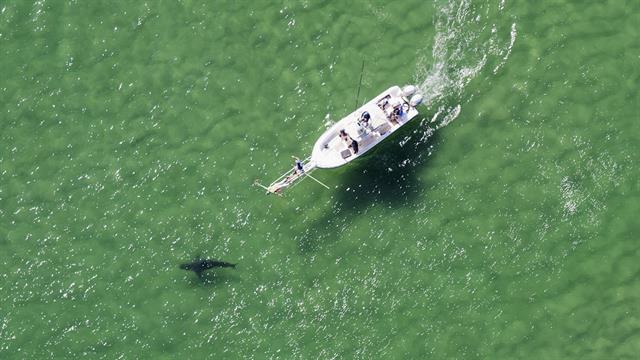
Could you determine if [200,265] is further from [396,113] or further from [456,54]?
[456,54]

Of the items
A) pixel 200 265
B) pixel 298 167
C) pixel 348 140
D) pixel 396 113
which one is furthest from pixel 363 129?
pixel 200 265

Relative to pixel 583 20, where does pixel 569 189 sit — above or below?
below

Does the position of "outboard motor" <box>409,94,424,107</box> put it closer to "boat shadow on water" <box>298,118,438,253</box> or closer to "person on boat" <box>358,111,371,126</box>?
"boat shadow on water" <box>298,118,438,253</box>

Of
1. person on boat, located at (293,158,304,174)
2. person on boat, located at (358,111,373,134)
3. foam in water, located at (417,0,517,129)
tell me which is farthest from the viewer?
foam in water, located at (417,0,517,129)

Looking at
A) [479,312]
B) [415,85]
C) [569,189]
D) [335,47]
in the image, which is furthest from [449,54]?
[479,312]

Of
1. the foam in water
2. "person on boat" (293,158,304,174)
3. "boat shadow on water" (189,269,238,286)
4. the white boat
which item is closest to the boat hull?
the white boat

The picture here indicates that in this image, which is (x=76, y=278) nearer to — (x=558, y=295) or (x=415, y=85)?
(x=415, y=85)

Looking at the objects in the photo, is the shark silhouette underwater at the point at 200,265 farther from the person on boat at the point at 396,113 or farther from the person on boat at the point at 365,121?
the person on boat at the point at 396,113
